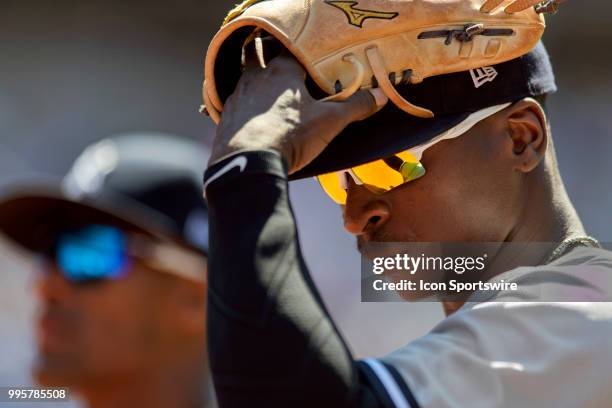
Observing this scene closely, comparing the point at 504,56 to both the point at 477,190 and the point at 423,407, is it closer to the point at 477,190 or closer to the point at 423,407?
the point at 477,190

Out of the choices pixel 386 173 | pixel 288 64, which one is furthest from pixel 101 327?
pixel 288 64

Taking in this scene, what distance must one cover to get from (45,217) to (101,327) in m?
0.49

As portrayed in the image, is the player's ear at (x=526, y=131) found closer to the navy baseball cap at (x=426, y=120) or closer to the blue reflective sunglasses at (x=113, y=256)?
the navy baseball cap at (x=426, y=120)

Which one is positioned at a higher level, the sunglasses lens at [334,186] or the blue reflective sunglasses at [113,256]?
the blue reflective sunglasses at [113,256]

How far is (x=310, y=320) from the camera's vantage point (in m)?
1.71

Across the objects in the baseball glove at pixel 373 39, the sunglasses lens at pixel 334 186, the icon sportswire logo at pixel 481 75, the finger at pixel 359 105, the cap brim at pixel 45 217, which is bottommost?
the sunglasses lens at pixel 334 186

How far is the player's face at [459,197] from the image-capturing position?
84.8 inches

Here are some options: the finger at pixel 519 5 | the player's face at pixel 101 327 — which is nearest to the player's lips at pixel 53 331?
the player's face at pixel 101 327

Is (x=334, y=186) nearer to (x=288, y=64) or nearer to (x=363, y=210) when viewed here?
(x=363, y=210)

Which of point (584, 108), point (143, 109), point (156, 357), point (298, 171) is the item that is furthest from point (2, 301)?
point (298, 171)

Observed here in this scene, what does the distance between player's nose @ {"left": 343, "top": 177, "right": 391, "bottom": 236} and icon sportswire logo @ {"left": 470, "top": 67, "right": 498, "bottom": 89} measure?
301mm

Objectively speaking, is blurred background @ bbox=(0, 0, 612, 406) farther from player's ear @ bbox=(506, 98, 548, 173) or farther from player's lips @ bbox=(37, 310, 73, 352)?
player's ear @ bbox=(506, 98, 548, 173)

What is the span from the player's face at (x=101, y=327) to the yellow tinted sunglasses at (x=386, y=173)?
1402 millimetres

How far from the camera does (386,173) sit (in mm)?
2148
